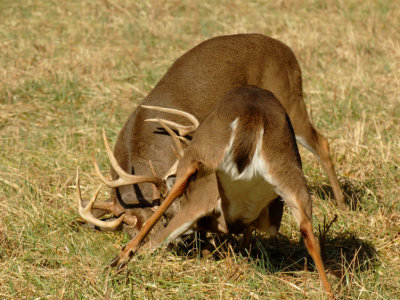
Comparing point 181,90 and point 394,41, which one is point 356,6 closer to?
point 394,41

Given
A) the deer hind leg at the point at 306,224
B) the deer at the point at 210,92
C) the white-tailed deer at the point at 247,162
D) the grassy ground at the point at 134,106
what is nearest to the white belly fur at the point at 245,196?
the white-tailed deer at the point at 247,162

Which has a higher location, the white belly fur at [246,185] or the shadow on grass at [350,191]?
the white belly fur at [246,185]

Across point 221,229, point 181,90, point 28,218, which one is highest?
point 181,90

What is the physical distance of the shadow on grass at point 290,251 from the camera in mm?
4512

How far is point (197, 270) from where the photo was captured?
4.30 metres

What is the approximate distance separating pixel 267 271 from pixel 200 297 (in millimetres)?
472

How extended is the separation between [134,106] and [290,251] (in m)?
2.95

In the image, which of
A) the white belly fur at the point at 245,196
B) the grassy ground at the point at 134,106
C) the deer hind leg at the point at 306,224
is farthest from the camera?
the grassy ground at the point at 134,106

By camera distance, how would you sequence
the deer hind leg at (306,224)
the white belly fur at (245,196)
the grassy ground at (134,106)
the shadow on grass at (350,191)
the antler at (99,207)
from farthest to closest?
1. the shadow on grass at (350,191)
2. the antler at (99,207)
3. the grassy ground at (134,106)
4. the white belly fur at (245,196)
5. the deer hind leg at (306,224)

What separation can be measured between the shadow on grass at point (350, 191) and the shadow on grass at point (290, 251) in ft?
1.63

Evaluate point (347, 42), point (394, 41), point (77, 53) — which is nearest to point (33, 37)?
point (77, 53)

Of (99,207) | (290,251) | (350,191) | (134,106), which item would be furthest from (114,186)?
(134,106)

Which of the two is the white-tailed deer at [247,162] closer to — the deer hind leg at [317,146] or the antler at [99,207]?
the antler at [99,207]

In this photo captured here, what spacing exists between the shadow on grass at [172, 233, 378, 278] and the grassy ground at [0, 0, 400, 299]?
0.02 meters
